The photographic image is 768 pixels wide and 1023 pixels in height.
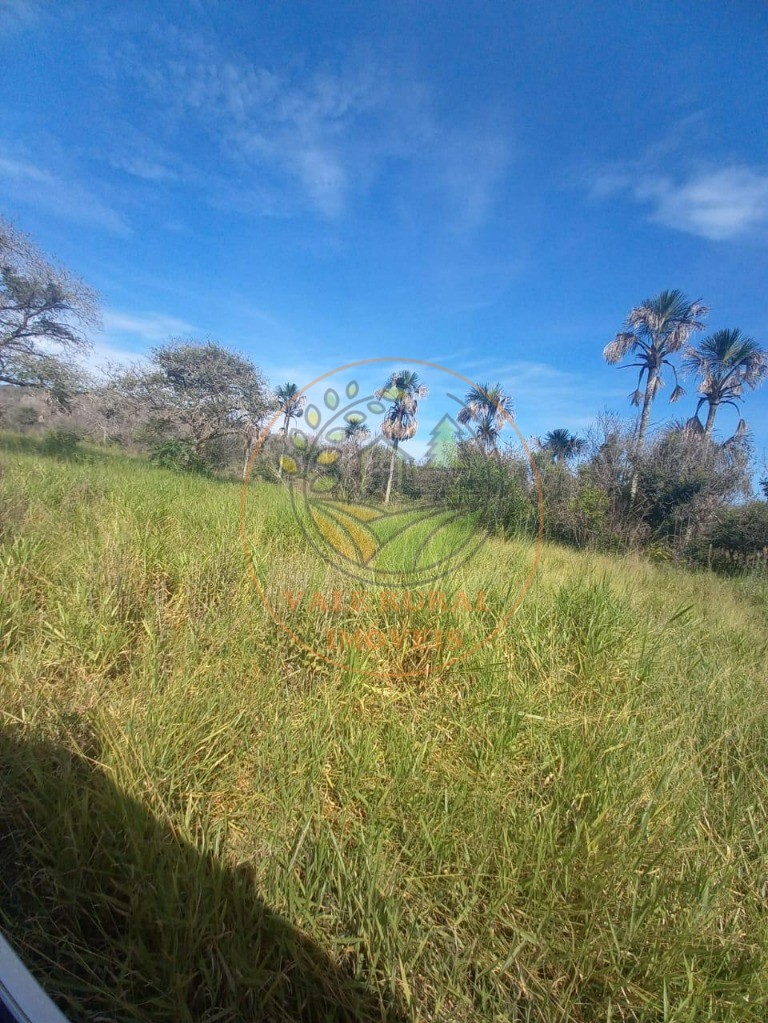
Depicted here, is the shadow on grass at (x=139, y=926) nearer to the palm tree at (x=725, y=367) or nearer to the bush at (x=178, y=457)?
the bush at (x=178, y=457)

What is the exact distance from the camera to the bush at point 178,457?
10.2 m

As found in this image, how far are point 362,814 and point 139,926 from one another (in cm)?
66

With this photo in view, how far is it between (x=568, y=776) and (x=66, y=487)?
4.67 metres

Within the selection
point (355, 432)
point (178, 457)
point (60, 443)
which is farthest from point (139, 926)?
point (178, 457)

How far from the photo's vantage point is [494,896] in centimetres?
108

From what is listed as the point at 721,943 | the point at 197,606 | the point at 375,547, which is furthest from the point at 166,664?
the point at 721,943

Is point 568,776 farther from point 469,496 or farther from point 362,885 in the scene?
point 469,496

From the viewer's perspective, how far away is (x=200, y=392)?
13.3m

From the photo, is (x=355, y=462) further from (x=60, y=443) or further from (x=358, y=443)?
(x=60, y=443)

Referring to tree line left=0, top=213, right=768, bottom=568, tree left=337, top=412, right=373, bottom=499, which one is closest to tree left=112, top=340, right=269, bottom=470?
tree line left=0, top=213, right=768, bottom=568

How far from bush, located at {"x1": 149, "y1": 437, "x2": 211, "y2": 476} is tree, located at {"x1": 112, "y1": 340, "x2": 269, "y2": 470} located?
95cm

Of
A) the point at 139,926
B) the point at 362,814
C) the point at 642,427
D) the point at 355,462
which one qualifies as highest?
the point at 642,427

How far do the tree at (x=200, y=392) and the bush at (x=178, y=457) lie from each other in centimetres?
95

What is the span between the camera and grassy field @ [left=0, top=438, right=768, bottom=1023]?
37.3 inches
